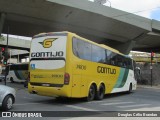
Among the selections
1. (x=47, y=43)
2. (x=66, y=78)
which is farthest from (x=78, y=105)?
(x=47, y=43)

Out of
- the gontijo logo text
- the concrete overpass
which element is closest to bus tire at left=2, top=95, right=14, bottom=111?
the gontijo logo text

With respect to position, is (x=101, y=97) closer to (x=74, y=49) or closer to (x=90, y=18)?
(x=74, y=49)

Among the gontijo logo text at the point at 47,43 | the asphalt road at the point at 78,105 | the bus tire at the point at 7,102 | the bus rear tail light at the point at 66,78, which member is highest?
the gontijo logo text at the point at 47,43

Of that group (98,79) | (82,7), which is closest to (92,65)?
(98,79)

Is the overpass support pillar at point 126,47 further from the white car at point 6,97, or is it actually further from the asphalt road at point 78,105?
the white car at point 6,97

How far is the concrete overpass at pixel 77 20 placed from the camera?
29281mm

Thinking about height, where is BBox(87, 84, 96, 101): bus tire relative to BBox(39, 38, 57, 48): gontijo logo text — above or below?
below

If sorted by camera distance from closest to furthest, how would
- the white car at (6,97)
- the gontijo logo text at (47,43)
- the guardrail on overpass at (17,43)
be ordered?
the white car at (6,97) < the gontijo logo text at (47,43) < the guardrail on overpass at (17,43)

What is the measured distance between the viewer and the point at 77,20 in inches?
1326

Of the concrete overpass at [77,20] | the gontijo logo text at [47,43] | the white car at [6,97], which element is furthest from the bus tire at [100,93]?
the concrete overpass at [77,20]

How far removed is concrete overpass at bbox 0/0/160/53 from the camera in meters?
29.3

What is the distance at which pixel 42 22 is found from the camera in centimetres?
3338

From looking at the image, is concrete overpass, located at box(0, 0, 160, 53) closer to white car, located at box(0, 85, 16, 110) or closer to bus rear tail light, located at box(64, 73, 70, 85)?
bus rear tail light, located at box(64, 73, 70, 85)

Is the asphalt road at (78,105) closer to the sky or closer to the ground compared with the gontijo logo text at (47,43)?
closer to the ground
